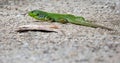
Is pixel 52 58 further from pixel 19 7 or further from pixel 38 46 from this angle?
pixel 19 7

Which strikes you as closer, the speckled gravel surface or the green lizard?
the speckled gravel surface

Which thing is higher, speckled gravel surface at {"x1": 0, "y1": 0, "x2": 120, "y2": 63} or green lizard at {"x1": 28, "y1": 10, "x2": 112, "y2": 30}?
speckled gravel surface at {"x1": 0, "y1": 0, "x2": 120, "y2": 63}

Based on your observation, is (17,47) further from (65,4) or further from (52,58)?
(65,4)

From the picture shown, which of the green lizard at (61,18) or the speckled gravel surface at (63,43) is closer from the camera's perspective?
the speckled gravel surface at (63,43)

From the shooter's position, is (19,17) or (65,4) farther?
(65,4)

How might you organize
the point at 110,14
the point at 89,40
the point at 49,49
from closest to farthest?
the point at 49,49 → the point at 89,40 → the point at 110,14

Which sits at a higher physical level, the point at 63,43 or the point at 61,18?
the point at 63,43

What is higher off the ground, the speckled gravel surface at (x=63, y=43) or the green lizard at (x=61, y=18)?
the speckled gravel surface at (x=63, y=43)

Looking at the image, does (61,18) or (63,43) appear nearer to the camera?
(63,43)

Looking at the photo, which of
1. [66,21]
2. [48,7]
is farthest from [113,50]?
[48,7]

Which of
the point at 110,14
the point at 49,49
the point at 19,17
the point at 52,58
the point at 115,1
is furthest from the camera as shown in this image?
the point at 115,1
